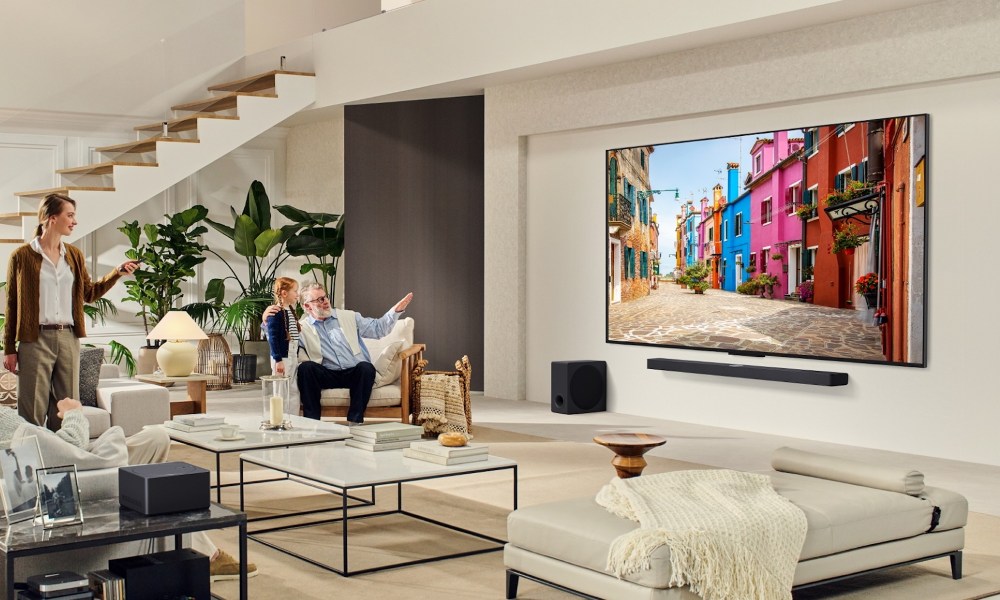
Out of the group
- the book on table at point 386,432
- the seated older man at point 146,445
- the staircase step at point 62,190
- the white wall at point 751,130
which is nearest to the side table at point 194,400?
the book on table at point 386,432

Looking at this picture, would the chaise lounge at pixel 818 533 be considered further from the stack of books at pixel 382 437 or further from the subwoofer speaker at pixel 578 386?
the subwoofer speaker at pixel 578 386

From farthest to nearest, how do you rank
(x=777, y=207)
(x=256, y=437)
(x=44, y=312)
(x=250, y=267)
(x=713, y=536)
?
(x=250, y=267) < (x=777, y=207) < (x=44, y=312) < (x=256, y=437) < (x=713, y=536)

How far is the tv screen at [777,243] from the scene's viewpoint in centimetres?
659

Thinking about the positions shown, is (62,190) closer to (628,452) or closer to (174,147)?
(174,147)

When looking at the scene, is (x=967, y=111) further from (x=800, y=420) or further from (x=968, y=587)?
(x=968, y=587)

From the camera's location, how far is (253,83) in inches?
409

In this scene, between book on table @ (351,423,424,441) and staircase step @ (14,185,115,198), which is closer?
book on table @ (351,423,424,441)

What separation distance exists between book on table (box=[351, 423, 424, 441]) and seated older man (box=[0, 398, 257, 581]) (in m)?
0.82

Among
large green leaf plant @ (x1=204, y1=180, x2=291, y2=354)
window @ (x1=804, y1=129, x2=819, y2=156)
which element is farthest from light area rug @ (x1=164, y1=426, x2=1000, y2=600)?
large green leaf plant @ (x1=204, y1=180, x2=291, y2=354)

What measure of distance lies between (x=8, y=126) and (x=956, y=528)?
338 inches

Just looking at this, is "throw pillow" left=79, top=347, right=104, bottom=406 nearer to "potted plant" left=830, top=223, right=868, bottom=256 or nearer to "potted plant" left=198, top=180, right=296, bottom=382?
"potted plant" left=198, top=180, right=296, bottom=382

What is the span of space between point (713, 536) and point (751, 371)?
4207 millimetres

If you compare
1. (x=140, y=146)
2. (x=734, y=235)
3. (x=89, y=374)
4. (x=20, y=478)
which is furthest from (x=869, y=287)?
(x=140, y=146)

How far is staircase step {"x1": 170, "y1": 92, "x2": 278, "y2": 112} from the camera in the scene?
32.7ft
